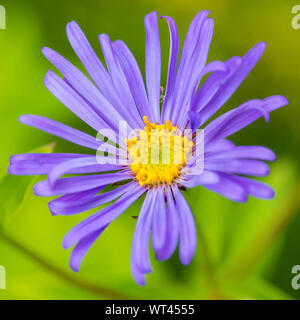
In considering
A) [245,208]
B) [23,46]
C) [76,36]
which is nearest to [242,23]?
[245,208]

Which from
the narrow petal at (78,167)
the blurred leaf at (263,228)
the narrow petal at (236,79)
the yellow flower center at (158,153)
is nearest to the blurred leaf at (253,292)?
the blurred leaf at (263,228)

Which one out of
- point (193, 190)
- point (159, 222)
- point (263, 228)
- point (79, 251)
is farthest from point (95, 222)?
point (263, 228)

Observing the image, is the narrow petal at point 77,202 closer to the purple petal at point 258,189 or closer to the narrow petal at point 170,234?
the narrow petal at point 170,234

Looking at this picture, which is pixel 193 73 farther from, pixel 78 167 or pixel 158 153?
pixel 78 167

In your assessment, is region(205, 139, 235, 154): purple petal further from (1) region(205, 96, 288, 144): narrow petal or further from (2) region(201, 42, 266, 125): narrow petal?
(2) region(201, 42, 266, 125): narrow petal

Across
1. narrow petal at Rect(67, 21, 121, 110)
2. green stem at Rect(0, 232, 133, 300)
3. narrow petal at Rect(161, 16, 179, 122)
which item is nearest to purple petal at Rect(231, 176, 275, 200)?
narrow petal at Rect(161, 16, 179, 122)

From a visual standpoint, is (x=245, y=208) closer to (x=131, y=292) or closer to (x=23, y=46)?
(x=131, y=292)
